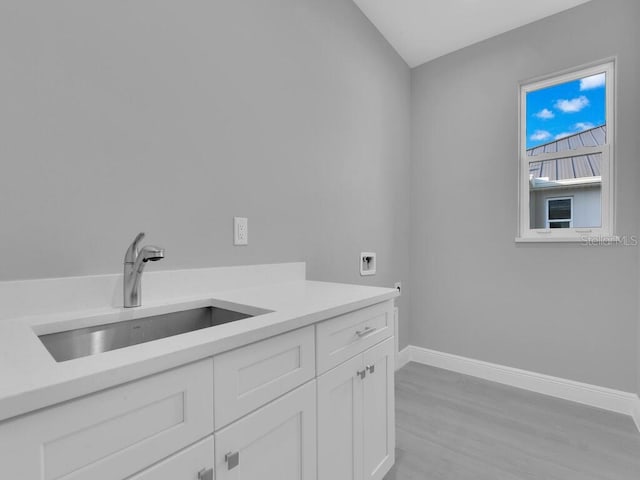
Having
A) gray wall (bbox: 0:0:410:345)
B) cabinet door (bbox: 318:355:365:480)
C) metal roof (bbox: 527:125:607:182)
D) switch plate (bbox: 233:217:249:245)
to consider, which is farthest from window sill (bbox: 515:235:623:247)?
switch plate (bbox: 233:217:249:245)

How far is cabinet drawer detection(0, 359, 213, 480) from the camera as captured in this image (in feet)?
1.55

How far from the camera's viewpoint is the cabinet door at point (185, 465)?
2.02 ft

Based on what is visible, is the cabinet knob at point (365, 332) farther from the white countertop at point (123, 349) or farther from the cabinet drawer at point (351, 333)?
the white countertop at point (123, 349)

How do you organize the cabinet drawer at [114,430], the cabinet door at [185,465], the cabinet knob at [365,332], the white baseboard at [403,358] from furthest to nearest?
1. the white baseboard at [403,358]
2. the cabinet knob at [365,332]
3. the cabinet door at [185,465]
4. the cabinet drawer at [114,430]

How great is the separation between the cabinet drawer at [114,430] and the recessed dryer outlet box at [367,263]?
1728 millimetres

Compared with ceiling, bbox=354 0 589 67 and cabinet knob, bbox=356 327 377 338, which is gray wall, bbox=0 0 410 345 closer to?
ceiling, bbox=354 0 589 67

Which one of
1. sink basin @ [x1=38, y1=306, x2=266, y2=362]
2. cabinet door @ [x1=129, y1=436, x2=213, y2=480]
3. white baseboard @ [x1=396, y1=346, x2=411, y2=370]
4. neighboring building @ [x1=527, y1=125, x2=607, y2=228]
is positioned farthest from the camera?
white baseboard @ [x1=396, y1=346, x2=411, y2=370]

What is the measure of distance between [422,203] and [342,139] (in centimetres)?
117

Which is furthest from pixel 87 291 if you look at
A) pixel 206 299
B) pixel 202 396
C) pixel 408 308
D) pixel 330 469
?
pixel 408 308

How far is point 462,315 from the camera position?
2.76 m

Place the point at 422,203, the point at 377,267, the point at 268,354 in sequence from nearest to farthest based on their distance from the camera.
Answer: the point at 268,354, the point at 377,267, the point at 422,203

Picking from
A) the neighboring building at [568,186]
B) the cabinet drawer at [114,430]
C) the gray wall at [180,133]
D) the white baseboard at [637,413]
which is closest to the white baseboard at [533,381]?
the white baseboard at [637,413]

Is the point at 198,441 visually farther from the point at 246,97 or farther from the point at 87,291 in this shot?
the point at 246,97

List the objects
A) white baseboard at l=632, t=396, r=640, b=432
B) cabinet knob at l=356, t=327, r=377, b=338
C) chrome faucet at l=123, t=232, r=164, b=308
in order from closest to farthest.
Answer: chrome faucet at l=123, t=232, r=164, b=308 → cabinet knob at l=356, t=327, r=377, b=338 → white baseboard at l=632, t=396, r=640, b=432
